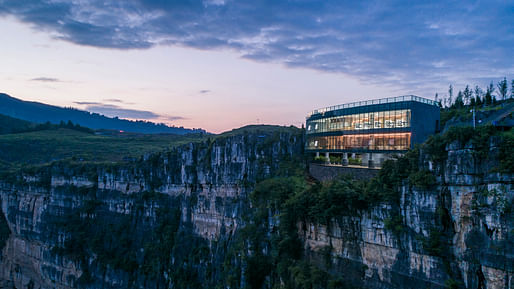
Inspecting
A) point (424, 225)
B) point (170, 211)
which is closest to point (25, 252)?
point (170, 211)

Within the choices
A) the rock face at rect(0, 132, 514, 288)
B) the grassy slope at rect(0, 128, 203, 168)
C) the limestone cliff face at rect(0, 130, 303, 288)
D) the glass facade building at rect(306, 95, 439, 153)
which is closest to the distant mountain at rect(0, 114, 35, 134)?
the grassy slope at rect(0, 128, 203, 168)

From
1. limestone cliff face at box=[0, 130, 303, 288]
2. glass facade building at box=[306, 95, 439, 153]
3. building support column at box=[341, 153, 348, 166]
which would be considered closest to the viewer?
glass facade building at box=[306, 95, 439, 153]

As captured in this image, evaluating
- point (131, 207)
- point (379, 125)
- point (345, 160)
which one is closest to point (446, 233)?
point (379, 125)

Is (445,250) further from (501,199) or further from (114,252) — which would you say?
(114,252)

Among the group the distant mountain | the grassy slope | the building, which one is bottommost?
the grassy slope

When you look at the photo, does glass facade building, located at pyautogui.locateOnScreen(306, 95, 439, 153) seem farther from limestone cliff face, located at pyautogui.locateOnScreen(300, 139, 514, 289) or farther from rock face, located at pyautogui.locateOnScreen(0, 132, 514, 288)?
limestone cliff face, located at pyautogui.locateOnScreen(300, 139, 514, 289)

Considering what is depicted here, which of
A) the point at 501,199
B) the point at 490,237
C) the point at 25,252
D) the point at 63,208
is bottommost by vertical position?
the point at 25,252
